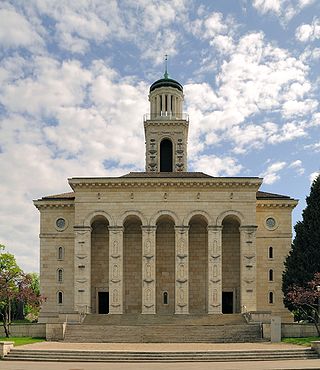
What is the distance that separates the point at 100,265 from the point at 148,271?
6410mm

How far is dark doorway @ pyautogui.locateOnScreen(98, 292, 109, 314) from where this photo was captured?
58.6m

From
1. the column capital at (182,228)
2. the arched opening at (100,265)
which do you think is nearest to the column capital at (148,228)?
the column capital at (182,228)

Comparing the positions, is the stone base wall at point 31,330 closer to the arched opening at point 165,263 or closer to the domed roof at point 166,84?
the arched opening at point 165,263

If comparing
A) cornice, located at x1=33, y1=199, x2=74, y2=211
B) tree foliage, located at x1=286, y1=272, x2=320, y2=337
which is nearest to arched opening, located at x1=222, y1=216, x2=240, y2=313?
tree foliage, located at x1=286, y1=272, x2=320, y2=337

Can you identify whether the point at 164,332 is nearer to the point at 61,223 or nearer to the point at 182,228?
the point at 182,228

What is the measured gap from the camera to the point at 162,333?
145 feet

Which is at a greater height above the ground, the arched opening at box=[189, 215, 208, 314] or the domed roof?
the domed roof

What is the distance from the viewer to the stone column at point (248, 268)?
181 ft

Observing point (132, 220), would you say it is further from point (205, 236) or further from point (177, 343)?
point (177, 343)

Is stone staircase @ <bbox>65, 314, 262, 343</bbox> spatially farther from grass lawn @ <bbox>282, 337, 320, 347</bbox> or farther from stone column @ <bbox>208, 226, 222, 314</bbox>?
stone column @ <bbox>208, 226, 222, 314</bbox>

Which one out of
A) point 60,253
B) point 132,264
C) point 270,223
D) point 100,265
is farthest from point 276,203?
point 60,253

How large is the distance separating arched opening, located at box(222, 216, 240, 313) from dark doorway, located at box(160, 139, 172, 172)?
14729 mm

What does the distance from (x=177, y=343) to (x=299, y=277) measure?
1519cm

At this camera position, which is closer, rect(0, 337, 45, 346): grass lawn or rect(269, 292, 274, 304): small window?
rect(0, 337, 45, 346): grass lawn
